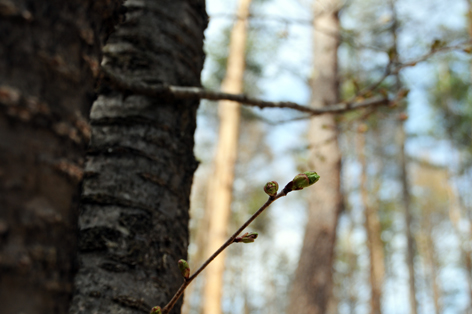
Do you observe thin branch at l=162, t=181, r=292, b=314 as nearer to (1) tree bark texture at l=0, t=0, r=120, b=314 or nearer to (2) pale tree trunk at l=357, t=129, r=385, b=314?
(1) tree bark texture at l=0, t=0, r=120, b=314

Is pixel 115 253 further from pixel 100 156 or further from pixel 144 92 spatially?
pixel 144 92

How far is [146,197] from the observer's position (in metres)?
0.86

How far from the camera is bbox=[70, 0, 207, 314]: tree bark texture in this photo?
0.78 metres

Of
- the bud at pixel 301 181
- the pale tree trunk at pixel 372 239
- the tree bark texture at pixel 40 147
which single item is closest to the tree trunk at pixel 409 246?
the pale tree trunk at pixel 372 239

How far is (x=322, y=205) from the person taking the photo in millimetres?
5938

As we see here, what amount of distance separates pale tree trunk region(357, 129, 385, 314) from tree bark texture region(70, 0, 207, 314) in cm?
1212

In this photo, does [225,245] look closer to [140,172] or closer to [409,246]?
[140,172]

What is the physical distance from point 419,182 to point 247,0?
729 inches

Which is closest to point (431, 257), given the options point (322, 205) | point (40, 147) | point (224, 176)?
point (224, 176)

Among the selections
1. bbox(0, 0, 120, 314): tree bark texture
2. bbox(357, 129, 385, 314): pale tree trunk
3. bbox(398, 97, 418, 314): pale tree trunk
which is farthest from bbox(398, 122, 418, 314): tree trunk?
bbox(0, 0, 120, 314): tree bark texture

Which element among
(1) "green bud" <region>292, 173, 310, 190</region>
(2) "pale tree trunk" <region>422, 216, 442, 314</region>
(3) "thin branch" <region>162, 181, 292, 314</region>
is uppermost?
(1) "green bud" <region>292, 173, 310, 190</region>

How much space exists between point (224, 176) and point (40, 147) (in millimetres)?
7322

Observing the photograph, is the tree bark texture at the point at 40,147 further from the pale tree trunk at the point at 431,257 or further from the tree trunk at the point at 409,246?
the pale tree trunk at the point at 431,257

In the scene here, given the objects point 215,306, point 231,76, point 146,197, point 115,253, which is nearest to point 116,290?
point 115,253
